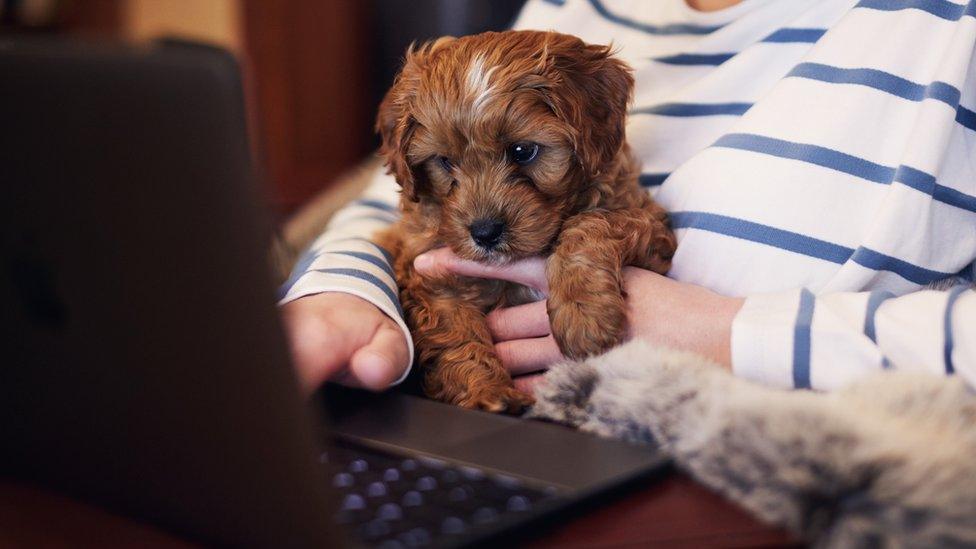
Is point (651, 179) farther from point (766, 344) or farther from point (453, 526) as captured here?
point (453, 526)

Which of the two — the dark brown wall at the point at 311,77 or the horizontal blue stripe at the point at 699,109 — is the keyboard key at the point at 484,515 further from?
the dark brown wall at the point at 311,77

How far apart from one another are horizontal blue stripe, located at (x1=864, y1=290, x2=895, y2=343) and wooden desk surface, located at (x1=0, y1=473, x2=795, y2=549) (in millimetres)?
328

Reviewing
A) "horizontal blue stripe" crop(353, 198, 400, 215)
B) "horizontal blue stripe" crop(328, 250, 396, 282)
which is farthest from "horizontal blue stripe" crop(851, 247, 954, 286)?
"horizontal blue stripe" crop(353, 198, 400, 215)

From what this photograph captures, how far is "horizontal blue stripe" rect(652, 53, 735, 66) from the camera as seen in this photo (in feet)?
4.90

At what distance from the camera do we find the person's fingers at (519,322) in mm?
1338

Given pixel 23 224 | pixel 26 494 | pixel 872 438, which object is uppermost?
pixel 23 224

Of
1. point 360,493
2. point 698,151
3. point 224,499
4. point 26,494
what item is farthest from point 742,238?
point 26,494

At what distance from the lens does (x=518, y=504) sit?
77 cm

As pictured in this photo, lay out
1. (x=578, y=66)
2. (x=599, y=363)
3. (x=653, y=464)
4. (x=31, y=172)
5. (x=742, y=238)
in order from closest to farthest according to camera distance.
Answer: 1. (x=31, y=172)
2. (x=653, y=464)
3. (x=599, y=363)
4. (x=742, y=238)
5. (x=578, y=66)

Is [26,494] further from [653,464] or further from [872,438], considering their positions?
[872,438]

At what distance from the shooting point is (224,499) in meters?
0.68

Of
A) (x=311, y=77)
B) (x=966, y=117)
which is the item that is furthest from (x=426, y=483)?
(x=311, y=77)

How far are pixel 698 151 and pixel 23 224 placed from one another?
103 cm

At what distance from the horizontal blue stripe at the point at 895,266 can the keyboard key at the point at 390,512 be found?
2.38 ft
